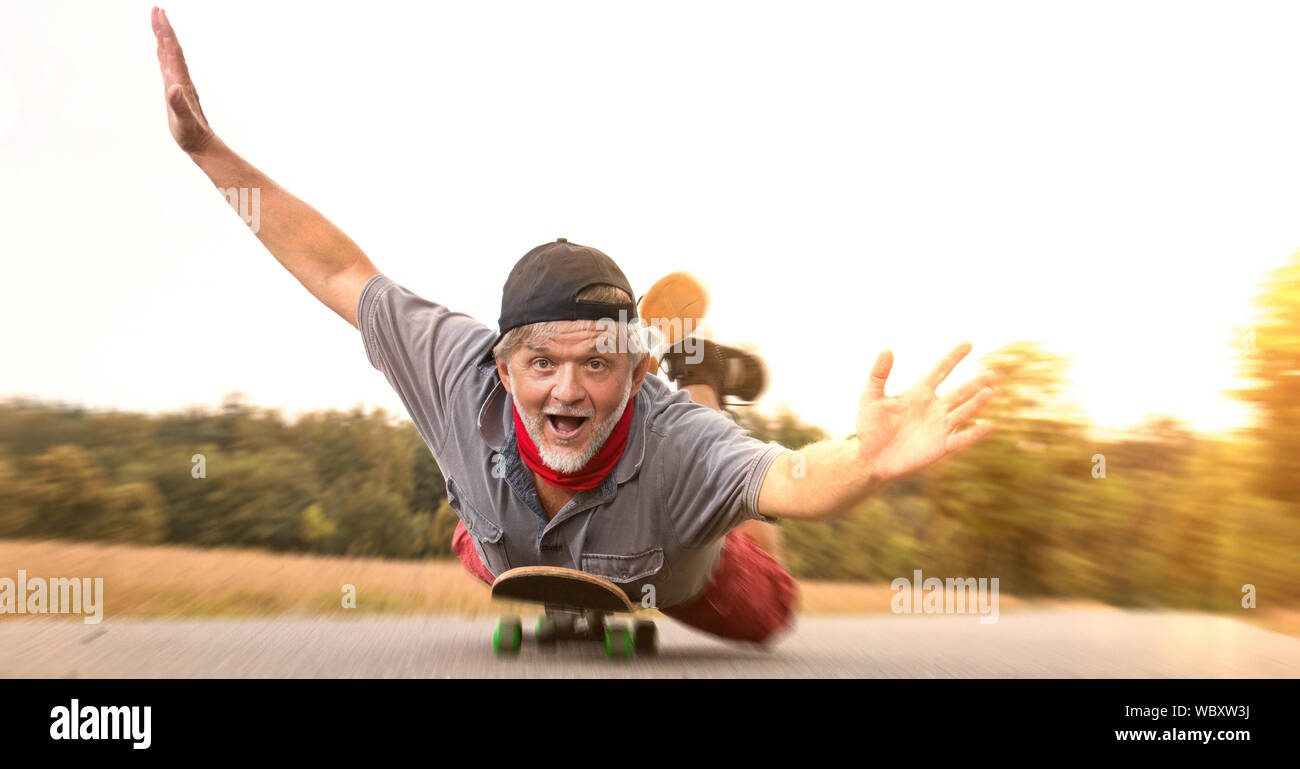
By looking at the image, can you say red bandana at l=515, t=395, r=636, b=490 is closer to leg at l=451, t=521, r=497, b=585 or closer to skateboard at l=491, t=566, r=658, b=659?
skateboard at l=491, t=566, r=658, b=659

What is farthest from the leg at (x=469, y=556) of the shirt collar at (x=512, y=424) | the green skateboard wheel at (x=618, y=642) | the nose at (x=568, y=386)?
the nose at (x=568, y=386)

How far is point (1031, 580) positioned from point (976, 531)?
2.48 feet

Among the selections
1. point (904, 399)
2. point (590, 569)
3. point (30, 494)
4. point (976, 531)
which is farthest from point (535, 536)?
point (976, 531)

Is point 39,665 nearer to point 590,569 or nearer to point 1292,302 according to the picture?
point 590,569

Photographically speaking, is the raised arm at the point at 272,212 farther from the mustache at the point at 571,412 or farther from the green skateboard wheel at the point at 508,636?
the green skateboard wheel at the point at 508,636

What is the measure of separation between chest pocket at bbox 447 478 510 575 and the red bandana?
1.24 ft

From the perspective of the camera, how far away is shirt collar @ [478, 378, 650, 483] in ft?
12.3

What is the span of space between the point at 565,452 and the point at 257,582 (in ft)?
17.1

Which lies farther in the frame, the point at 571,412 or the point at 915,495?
the point at 915,495

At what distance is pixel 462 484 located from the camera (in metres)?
4.10

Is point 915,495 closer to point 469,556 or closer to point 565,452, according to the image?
point 469,556

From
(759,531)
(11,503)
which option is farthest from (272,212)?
(11,503)

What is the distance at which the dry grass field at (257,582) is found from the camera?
684cm

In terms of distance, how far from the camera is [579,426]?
3.65 metres
